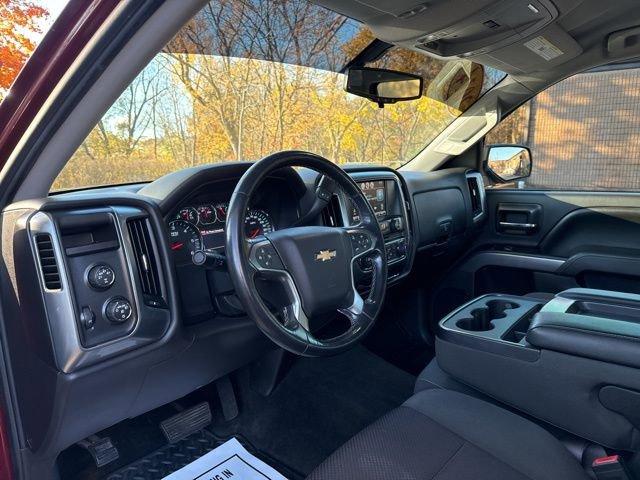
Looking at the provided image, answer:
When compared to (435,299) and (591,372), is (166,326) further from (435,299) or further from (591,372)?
(435,299)

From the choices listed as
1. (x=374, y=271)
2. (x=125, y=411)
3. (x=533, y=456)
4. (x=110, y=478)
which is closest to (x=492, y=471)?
(x=533, y=456)

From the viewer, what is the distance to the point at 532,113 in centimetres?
284

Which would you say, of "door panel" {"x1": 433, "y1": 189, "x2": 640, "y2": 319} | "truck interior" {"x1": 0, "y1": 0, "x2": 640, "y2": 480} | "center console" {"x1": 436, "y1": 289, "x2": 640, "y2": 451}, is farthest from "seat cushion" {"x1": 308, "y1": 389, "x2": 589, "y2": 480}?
"door panel" {"x1": 433, "y1": 189, "x2": 640, "y2": 319}

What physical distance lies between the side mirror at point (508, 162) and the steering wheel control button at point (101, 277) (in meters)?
2.36

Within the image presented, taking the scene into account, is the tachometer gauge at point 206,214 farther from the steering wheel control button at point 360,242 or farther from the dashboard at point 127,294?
the steering wheel control button at point 360,242

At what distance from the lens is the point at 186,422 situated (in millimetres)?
2016

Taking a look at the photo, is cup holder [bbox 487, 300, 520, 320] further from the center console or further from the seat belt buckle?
the seat belt buckle

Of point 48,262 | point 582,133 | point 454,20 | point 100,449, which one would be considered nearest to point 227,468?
→ point 100,449

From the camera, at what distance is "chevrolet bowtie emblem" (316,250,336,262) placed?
5.00 feet

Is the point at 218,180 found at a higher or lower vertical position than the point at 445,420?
higher

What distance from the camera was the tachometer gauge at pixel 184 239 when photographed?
1.61 meters

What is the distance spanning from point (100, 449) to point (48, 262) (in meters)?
0.87

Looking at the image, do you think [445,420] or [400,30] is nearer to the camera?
[445,420]

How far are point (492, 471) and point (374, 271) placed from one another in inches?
29.2
